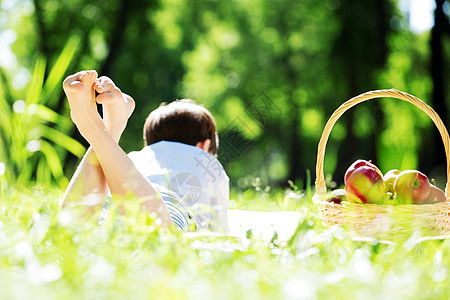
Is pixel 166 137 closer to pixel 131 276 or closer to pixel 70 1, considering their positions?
pixel 131 276

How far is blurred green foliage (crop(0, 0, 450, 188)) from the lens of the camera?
1144 centimetres

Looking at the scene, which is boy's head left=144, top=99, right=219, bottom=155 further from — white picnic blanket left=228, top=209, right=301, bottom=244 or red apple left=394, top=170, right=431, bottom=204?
red apple left=394, top=170, right=431, bottom=204

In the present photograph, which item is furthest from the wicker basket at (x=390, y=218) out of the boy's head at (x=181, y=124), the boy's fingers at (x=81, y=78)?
the boy's fingers at (x=81, y=78)

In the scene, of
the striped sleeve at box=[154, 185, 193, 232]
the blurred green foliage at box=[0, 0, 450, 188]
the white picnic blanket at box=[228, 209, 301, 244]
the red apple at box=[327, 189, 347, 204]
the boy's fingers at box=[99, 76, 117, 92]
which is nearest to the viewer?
the striped sleeve at box=[154, 185, 193, 232]

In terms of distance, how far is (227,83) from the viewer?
625 inches

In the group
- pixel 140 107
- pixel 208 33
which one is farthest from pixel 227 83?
pixel 140 107

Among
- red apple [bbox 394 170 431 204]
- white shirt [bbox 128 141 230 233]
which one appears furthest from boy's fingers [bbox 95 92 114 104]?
red apple [bbox 394 170 431 204]

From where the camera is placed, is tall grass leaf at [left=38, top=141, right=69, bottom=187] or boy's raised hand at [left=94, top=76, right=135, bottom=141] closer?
tall grass leaf at [left=38, top=141, right=69, bottom=187]

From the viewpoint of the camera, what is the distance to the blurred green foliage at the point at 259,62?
1144 cm

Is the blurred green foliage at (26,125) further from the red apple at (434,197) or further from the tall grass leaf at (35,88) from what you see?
the red apple at (434,197)

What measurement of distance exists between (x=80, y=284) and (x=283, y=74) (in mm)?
13897

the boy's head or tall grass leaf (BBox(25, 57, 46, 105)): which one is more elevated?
tall grass leaf (BBox(25, 57, 46, 105))

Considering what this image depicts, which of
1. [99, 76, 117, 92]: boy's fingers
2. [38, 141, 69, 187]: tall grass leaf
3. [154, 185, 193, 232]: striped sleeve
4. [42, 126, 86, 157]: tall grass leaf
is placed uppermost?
[99, 76, 117, 92]: boy's fingers

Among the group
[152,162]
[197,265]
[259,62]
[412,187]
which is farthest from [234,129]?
[197,265]
